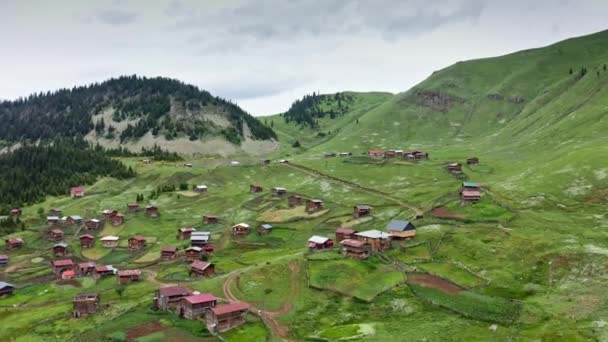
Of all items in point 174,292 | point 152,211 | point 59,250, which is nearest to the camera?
point 174,292

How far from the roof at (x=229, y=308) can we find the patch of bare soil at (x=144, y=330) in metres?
9.87

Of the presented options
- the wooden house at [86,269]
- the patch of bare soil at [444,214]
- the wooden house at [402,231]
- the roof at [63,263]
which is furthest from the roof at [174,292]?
the patch of bare soil at [444,214]

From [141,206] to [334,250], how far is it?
10270 cm

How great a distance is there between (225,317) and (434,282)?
40242 mm

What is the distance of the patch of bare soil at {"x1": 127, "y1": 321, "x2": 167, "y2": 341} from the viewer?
82156 millimetres

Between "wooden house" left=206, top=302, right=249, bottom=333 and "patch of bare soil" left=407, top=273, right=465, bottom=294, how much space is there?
33213 mm

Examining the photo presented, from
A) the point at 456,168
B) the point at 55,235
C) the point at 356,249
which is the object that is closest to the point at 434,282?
the point at 356,249

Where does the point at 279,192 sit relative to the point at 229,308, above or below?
above

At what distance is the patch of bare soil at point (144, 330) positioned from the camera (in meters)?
82.2

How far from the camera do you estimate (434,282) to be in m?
95.5

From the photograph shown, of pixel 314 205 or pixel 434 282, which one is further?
pixel 314 205

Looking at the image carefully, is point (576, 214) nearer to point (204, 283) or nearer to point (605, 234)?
point (605, 234)

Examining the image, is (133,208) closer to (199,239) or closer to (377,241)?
(199,239)

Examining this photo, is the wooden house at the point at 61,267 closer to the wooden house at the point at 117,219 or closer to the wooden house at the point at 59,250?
the wooden house at the point at 59,250
